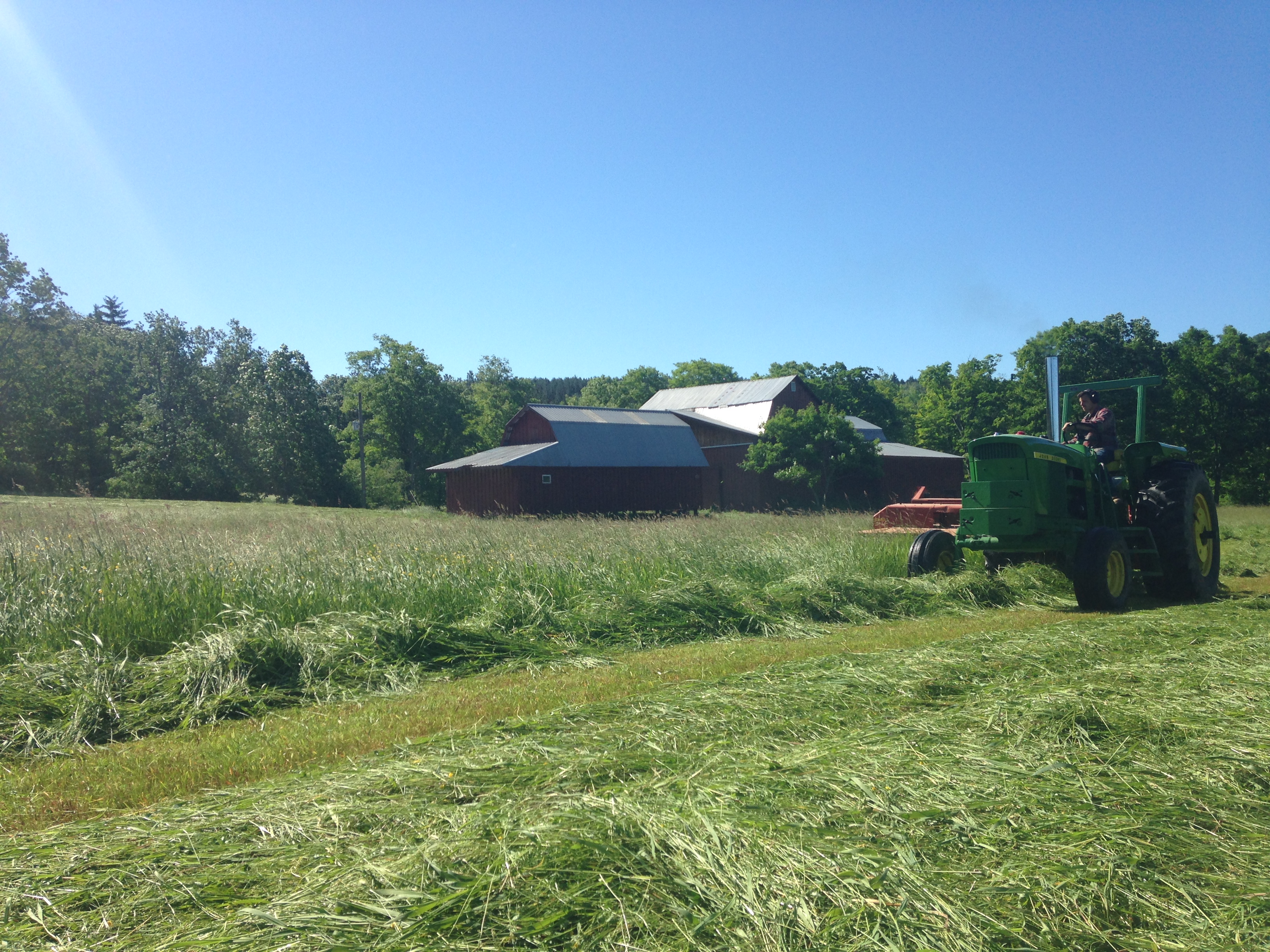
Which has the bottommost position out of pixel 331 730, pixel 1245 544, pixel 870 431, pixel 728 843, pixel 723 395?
pixel 1245 544

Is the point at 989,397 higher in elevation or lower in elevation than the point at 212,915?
higher

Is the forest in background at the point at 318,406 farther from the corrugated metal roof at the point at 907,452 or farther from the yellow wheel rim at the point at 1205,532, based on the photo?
the yellow wheel rim at the point at 1205,532

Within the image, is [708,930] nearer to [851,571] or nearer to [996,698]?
[996,698]

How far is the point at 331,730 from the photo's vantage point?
495 cm

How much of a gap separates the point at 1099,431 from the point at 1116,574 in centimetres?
207

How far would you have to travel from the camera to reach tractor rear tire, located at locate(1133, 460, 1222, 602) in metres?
9.68

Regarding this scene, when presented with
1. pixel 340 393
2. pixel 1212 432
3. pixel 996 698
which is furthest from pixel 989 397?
pixel 340 393

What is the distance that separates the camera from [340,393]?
81312 millimetres

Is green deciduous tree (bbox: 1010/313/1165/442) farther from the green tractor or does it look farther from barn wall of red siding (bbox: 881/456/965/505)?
the green tractor

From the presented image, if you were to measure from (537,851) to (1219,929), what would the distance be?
6.36 ft

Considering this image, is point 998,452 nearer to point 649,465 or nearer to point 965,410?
point 649,465

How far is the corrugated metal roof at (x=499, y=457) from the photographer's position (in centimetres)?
3269

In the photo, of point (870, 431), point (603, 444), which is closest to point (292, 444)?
point (603, 444)

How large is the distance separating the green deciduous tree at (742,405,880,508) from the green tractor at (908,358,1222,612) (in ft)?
79.2
